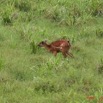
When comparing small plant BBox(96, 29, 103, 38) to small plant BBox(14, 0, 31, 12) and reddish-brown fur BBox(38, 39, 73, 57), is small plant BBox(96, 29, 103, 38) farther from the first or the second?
small plant BBox(14, 0, 31, 12)

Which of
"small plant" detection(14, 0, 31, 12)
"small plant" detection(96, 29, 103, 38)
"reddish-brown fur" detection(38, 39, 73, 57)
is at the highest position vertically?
"small plant" detection(14, 0, 31, 12)

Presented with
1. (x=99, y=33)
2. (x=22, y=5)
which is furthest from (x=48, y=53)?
(x=22, y=5)

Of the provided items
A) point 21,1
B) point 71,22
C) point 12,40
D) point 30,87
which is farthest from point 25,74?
point 21,1

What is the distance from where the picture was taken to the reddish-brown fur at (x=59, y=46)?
315 inches

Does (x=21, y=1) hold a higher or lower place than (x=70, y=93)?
higher

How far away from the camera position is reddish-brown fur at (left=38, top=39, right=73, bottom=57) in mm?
8000

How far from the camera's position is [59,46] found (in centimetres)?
805

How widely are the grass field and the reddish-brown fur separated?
13cm

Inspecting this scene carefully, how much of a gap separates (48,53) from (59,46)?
446mm

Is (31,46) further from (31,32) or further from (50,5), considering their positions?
(50,5)

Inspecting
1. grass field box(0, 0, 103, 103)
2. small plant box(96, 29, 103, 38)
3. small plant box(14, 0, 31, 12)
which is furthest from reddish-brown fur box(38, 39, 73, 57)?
small plant box(14, 0, 31, 12)

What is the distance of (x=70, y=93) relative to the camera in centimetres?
654

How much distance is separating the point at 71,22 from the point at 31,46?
2233 mm

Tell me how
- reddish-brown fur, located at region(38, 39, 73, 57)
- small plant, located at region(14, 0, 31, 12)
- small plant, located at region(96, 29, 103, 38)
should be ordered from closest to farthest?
1. reddish-brown fur, located at region(38, 39, 73, 57)
2. small plant, located at region(96, 29, 103, 38)
3. small plant, located at region(14, 0, 31, 12)
